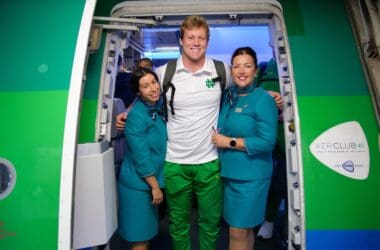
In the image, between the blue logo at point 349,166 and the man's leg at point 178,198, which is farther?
the man's leg at point 178,198

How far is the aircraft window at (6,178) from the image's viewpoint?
147 cm

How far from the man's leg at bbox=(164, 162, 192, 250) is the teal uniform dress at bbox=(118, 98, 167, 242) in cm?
7

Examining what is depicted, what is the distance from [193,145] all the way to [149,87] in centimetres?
47

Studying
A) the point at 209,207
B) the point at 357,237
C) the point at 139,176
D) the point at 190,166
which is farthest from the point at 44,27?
the point at 357,237

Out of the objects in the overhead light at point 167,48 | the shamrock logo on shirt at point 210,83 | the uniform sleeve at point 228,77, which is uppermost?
the overhead light at point 167,48

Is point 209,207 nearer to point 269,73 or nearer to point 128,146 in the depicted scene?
point 128,146

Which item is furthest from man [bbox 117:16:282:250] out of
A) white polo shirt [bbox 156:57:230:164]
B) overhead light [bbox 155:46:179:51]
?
overhead light [bbox 155:46:179:51]

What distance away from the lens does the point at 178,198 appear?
6.52 ft

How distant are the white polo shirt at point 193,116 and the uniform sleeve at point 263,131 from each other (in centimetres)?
28

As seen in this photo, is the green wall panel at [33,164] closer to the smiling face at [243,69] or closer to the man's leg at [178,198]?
the man's leg at [178,198]

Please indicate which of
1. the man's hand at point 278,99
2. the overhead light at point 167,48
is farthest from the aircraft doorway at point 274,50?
the overhead light at point 167,48

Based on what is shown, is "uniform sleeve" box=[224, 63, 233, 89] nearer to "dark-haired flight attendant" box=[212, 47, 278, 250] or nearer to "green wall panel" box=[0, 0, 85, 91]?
"dark-haired flight attendant" box=[212, 47, 278, 250]

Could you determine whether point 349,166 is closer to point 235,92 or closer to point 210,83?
point 235,92

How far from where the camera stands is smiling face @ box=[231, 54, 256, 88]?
73.1 inches
